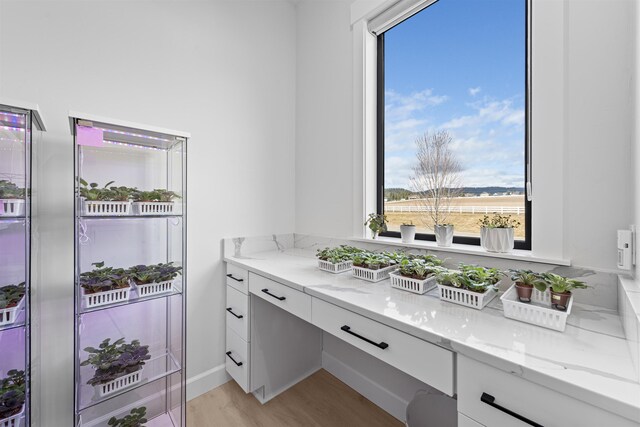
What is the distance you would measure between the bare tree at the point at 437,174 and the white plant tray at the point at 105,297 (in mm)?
1699

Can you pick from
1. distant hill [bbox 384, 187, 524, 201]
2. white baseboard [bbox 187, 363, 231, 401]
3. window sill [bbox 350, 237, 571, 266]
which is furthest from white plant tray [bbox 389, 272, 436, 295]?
white baseboard [bbox 187, 363, 231, 401]

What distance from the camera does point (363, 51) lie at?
190 cm

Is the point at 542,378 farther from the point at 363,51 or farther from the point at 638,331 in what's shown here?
the point at 363,51

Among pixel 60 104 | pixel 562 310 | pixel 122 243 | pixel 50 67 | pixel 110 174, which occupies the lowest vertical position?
pixel 562 310

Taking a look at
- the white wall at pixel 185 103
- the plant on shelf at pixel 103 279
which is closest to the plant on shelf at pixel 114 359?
the white wall at pixel 185 103

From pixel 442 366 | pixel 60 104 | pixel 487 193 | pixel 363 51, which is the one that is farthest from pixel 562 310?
pixel 60 104

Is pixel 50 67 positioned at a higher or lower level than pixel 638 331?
higher

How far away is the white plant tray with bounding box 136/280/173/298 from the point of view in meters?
1.44

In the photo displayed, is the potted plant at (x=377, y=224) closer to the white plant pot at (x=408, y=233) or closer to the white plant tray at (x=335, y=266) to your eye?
the white plant pot at (x=408, y=233)

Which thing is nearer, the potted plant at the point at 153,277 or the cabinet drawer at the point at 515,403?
the cabinet drawer at the point at 515,403

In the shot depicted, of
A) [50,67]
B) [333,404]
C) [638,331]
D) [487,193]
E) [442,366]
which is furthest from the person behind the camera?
[333,404]

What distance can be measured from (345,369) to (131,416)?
1260 millimetres

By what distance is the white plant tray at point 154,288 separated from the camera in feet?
4.74

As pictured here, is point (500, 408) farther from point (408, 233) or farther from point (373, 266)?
point (408, 233)
